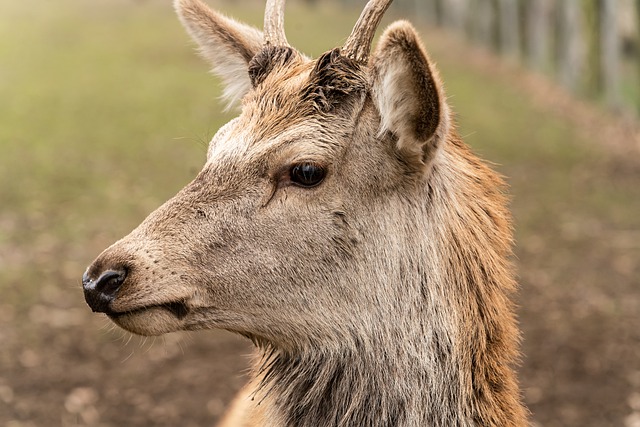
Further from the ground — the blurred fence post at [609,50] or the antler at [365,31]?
the antler at [365,31]

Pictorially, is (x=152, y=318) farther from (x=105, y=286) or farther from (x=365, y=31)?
(x=365, y=31)

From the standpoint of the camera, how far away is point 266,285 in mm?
3117

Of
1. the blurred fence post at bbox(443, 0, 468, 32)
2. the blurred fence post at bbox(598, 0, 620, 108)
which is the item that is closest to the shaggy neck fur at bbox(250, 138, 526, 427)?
the blurred fence post at bbox(598, 0, 620, 108)

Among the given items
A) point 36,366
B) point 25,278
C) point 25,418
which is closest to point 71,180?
point 25,278

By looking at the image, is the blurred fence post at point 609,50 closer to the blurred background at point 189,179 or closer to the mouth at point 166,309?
the blurred background at point 189,179

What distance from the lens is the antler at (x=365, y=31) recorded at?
3115 mm

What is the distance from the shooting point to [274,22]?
362 centimetres

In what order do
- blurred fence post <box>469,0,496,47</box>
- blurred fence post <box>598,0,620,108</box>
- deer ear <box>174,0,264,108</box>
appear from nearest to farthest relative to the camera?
deer ear <box>174,0,264,108</box> → blurred fence post <box>598,0,620,108</box> → blurred fence post <box>469,0,496,47</box>

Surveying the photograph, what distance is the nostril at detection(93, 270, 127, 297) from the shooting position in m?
2.92

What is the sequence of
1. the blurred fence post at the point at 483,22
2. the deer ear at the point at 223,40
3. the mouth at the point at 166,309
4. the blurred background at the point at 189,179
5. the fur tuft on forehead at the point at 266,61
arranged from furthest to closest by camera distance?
the blurred fence post at the point at 483,22 → the blurred background at the point at 189,179 → the deer ear at the point at 223,40 → the fur tuft on forehead at the point at 266,61 → the mouth at the point at 166,309

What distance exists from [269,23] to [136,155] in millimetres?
9614

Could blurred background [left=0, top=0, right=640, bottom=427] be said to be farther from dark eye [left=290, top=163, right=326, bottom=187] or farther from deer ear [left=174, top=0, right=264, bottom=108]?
dark eye [left=290, top=163, right=326, bottom=187]

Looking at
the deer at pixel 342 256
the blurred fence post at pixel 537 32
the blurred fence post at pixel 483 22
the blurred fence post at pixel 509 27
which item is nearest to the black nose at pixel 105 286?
the deer at pixel 342 256

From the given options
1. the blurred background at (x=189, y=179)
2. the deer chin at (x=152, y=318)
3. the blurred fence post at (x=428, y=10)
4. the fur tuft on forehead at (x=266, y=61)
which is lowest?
the blurred background at (x=189, y=179)
